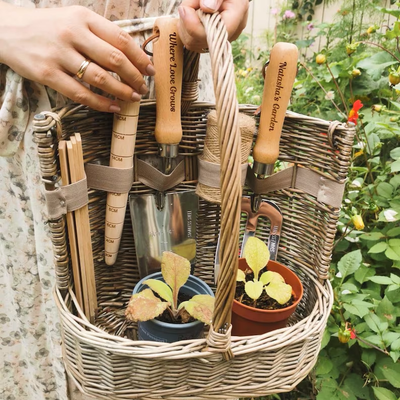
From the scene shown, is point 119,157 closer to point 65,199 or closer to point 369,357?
point 65,199

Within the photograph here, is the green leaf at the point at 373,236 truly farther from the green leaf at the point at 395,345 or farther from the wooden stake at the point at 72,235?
the wooden stake at the point at 72,235

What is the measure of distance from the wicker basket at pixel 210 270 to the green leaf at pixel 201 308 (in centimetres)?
5

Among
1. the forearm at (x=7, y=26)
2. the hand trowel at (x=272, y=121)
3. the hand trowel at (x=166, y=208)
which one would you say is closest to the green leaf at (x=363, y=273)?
the hand trowel at (x=272, y=121)

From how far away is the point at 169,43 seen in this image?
0.56 m

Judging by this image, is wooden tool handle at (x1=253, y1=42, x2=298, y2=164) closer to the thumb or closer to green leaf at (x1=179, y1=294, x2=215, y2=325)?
the thumb

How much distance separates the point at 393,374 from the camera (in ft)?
2.39

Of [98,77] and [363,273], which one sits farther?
[363,273]

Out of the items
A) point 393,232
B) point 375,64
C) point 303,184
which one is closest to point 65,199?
point 303,184

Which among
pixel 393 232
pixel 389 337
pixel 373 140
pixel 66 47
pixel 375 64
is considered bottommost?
pixel 389 337

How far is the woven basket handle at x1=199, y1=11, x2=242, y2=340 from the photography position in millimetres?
406

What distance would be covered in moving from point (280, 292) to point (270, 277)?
0.12 feet

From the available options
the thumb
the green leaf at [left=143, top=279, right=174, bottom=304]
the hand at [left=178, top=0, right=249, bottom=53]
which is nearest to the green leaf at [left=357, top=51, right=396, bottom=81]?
the hand at [left=178, top=0, right=249, bottom=53]

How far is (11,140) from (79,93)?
0.52ft

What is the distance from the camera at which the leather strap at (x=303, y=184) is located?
2.01ft
